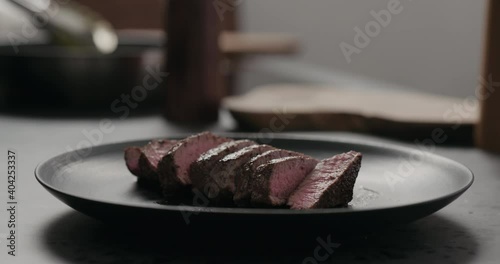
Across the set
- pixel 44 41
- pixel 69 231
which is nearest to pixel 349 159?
pixel 69 231

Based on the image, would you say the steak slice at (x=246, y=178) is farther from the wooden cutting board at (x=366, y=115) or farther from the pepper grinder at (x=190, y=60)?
the pepper grinder at (x=190, y=60)

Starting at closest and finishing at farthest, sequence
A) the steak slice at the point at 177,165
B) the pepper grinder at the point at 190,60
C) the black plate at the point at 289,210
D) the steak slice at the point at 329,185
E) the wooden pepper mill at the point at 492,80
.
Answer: the black plate at the point at 289,210, the steak slice at the point at 329,185, the steak slice at the point at 177,165, the wooden pepper mill at the point at 492,80, the pepper grinder at the point at 190,60

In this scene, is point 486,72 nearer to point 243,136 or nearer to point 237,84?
point 243,136

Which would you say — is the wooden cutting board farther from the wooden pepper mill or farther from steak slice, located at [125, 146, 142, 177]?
steak slice, located at [125, 146, 142, 177]

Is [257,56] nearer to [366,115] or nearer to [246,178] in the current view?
[366,115]

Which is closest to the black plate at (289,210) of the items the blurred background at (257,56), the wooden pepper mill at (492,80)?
the wooden pepper mill at (492,80)

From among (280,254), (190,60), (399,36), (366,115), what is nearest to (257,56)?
(399,36)

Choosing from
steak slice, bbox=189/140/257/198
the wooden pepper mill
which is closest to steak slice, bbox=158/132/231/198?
steak slice, bbox=189/140/257/198
